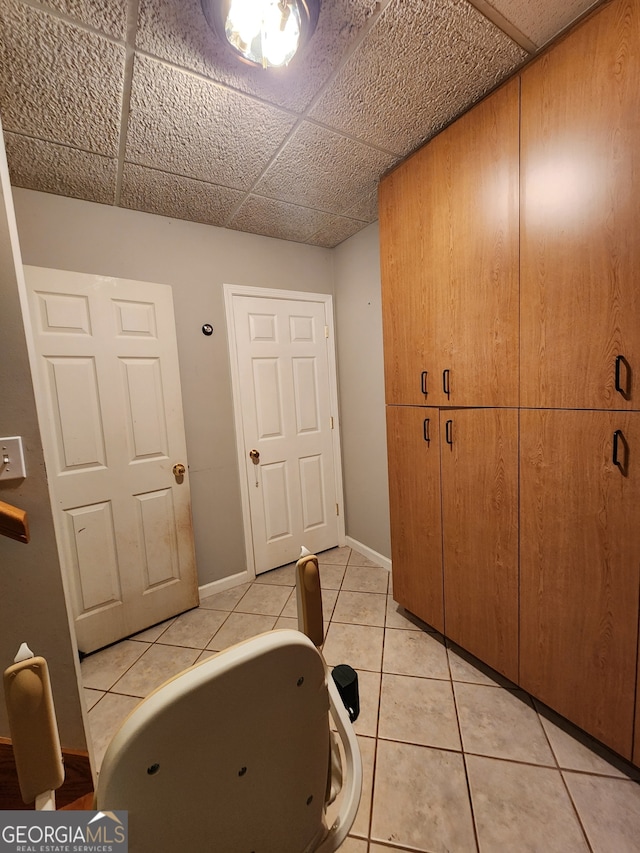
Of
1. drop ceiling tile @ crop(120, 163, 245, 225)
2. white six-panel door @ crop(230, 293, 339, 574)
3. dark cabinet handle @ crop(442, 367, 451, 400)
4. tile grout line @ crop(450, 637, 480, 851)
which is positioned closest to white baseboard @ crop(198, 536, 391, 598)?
white six-panel door @ crop(230, 293, 339, 574)

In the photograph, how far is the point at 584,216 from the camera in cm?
110

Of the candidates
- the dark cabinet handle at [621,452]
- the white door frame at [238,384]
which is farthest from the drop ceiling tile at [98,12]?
the dark cabinet handle at [621,452]

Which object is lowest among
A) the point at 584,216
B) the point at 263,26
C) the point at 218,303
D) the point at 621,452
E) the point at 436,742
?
the point at 436,742

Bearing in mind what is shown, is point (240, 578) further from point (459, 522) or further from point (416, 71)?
point (416, 71)

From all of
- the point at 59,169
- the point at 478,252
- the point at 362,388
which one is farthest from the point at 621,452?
the point at 59,169

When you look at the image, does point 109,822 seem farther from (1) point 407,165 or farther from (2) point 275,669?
(1) point 407,165

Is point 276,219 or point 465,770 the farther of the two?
point 276,219

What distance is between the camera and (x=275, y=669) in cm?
52

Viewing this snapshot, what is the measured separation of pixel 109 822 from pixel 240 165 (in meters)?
2.19

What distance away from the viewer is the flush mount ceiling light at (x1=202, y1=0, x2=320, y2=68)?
1009 millimetres

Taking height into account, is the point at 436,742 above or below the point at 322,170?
below

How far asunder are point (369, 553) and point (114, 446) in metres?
2.00

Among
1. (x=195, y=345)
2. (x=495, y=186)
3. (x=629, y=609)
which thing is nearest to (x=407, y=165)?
(x=495, y=186)

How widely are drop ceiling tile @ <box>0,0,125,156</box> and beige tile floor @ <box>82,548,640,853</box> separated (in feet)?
8.16
